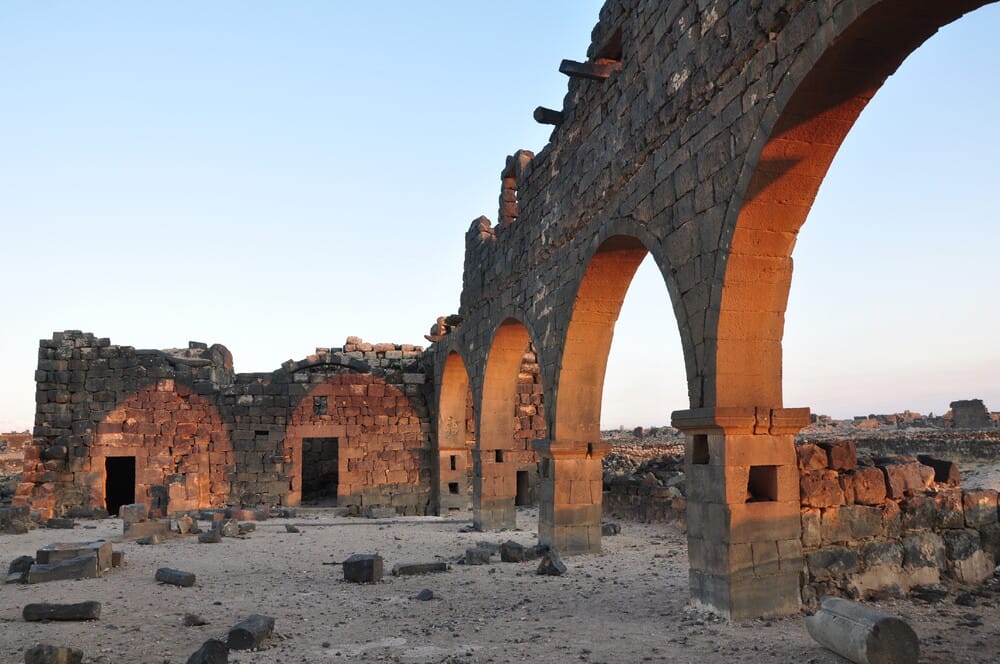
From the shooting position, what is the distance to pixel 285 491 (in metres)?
17.6

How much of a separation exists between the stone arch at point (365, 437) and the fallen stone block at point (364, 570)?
9660mm

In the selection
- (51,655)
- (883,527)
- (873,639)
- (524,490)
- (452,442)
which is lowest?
(524,490)

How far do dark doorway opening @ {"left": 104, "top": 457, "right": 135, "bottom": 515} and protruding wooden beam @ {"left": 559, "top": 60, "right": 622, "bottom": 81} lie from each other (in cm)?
1607

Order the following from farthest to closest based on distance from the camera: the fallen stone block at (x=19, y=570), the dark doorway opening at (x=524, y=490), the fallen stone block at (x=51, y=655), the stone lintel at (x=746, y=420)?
the dark doorway opening at (x=524, y=490), the fallen stone block at (x=19, y=570), the stone lintel at (x=746, y=420), the fallen stone block at (x=51, y=655)

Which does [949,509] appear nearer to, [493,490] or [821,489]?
[821,489]

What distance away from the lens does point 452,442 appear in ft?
59.0

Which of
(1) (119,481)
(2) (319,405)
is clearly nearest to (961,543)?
(2) (319,405)

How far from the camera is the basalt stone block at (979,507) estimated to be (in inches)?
264

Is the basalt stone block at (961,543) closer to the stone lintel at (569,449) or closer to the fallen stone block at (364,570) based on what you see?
the stone lintel at (569,449)

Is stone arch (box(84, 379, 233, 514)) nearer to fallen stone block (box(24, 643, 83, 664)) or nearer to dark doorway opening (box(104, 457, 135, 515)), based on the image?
dark doorway opening (box(104, 457, 135, 515))

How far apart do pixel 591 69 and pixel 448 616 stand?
6.24m

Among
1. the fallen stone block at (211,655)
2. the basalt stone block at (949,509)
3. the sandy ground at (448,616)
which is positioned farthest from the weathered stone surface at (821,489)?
the fallen stone block at (211,655)

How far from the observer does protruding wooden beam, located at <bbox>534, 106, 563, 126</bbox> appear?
1047 centimetres

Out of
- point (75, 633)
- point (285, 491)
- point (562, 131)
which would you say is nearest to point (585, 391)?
point (562, 131)
